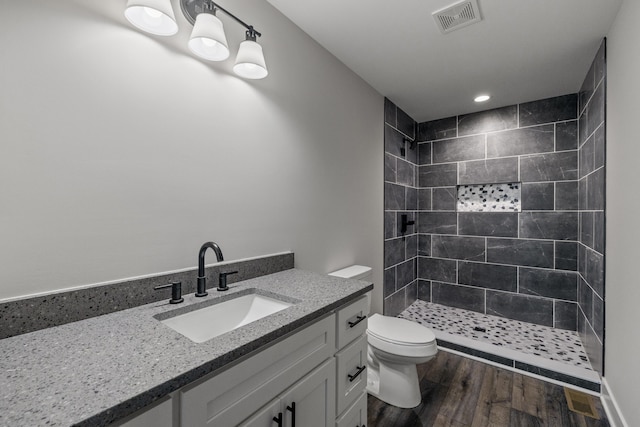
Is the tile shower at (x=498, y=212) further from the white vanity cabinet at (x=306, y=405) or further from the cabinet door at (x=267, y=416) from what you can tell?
the cabinet door at (x=267, y=416)

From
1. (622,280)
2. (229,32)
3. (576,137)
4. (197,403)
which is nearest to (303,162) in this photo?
(229,32)

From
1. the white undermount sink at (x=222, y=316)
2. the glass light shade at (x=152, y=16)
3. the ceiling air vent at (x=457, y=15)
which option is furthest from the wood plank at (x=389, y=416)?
the ceiling air vent at (x=457, y=15)

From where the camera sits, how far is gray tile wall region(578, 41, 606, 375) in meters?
1.94

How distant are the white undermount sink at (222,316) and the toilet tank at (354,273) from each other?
2.84 ft

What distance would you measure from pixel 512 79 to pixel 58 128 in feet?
10.3

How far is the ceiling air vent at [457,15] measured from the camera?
164 cm

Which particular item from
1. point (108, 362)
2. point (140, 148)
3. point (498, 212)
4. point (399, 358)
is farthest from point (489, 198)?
point (108, 362)

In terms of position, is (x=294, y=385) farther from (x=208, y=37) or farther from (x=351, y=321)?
(x=208, y=37)

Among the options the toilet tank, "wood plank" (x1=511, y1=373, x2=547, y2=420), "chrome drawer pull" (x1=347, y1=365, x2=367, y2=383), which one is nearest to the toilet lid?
the toilet tank

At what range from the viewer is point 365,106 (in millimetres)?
2592

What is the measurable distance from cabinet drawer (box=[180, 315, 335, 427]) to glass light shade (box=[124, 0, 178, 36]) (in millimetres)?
1197

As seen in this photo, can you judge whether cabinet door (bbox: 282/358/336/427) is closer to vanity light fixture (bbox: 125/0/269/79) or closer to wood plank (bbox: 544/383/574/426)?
vanity light fixture (bbox: 125/0/269/79)

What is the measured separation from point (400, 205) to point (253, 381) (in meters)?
2.72

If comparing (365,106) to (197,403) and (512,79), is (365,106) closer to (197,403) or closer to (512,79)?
(512,79)
